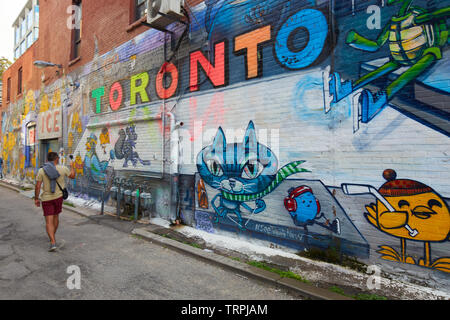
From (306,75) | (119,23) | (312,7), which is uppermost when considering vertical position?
(119,23)

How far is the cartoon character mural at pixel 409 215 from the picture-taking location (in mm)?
3453

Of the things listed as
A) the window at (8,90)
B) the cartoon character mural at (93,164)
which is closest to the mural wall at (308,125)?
the cartoon character mural at (93,164)

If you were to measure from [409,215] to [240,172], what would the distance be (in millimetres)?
2854

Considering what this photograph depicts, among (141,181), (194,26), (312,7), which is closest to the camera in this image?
(312,7)

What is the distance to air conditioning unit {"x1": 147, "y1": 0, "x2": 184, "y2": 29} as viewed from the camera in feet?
20.4

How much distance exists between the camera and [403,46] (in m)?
3.74

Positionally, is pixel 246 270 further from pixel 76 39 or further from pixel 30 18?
pixel 30 18

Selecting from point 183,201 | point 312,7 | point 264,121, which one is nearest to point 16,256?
point 183,201

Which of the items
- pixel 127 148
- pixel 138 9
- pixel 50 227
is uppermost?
pixel 138 9

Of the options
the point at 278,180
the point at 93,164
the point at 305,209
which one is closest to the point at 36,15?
the point at 93,164

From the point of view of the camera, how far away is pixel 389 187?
380 centimetres

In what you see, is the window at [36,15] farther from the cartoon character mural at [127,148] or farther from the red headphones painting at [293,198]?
the red headphones painting at [293,198]

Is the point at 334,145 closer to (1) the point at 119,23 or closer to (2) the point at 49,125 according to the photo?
(1) the point at 119,23

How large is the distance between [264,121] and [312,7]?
2043 millimetres
